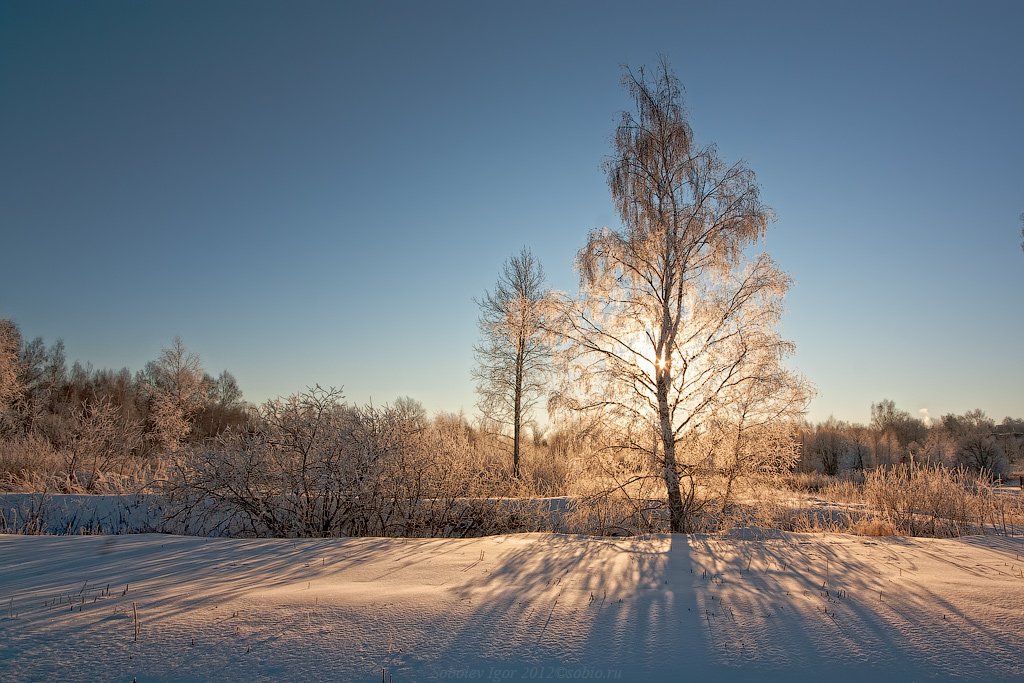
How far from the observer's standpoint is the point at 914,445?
4719 centimetres

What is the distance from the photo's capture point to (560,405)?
390 inches

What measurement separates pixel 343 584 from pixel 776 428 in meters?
8.07

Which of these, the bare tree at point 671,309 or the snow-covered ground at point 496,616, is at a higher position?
the bare tree at point 671,309

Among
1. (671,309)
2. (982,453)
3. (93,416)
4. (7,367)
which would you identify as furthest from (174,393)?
(982,453)

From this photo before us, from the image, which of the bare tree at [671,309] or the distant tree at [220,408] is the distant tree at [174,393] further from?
the bare tree at [671,309]

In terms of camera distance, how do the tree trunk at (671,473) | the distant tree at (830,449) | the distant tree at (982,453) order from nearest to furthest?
1. the tree trunk at (671,473)
2. the distant tree at (982,453)
3. the distant tree at (830,449)

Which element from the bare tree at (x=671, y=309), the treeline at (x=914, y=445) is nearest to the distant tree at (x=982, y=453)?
the treeline at (x=914, y=445)

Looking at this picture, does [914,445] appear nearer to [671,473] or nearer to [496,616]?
[671,473]

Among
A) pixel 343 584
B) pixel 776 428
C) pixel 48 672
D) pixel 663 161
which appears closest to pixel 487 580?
pixel 343 584

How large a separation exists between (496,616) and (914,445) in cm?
5745

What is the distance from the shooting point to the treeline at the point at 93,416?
1446 cm

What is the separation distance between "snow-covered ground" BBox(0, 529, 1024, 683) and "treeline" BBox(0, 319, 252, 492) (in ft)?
16.3

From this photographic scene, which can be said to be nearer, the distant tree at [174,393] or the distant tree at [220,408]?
the distant tree at [174,393]

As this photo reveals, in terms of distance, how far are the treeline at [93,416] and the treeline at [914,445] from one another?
81.2 feet
